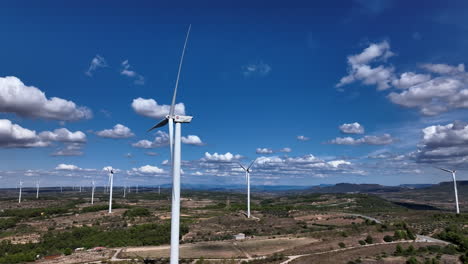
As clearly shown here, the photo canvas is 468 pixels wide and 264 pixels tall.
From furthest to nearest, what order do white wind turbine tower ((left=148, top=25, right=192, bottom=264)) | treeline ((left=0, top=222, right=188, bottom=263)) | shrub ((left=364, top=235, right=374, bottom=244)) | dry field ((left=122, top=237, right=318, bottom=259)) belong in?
shrub ((left=364, top=235, right=374, bottom=244))
treeline ((left=0, top=222, right=188, bottom=263))
dry field ((left=122, top=237, right=318, bottom=259))
white wind turbine tower ((left=148, top=25, right=192, bottom=264))

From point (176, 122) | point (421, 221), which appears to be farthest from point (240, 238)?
point (421, 221)

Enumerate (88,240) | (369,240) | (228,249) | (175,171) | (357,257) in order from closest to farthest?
(175,171) → (357,257) → (228,249) → (369,240) → (88,240)

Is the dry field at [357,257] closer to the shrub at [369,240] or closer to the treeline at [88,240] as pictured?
the shrub at [369,240]

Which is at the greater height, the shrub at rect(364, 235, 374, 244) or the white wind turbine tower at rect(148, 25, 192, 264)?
the white wind turbine tower at rect(148, 25, 192, 264)

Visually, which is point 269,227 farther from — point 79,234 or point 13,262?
point 13,262

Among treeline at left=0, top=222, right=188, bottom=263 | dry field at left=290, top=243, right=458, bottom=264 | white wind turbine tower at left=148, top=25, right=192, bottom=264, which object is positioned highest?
white wind turbine tower at left=148, top=25, right=192, bottom=264

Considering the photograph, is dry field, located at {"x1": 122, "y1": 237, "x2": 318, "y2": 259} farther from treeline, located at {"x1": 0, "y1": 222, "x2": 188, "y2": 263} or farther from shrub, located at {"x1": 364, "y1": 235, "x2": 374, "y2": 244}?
shrub, located at {"x1": 364, "y1": 235, "x2": 374, "y2": 244}

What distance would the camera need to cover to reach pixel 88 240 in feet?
318

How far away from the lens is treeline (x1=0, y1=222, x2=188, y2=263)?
84625 mm

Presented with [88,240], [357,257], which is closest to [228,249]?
[357,257]

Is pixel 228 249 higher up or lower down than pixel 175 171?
lower down

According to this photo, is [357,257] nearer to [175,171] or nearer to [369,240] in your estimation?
[369,240]

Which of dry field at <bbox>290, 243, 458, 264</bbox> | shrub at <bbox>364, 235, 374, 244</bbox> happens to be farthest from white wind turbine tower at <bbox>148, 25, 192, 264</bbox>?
shrub at <bbox>364, 235, 374, 244</bbox>

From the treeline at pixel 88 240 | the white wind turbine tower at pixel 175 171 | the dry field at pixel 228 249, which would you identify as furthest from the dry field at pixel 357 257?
the treeline at pixel 88 240
